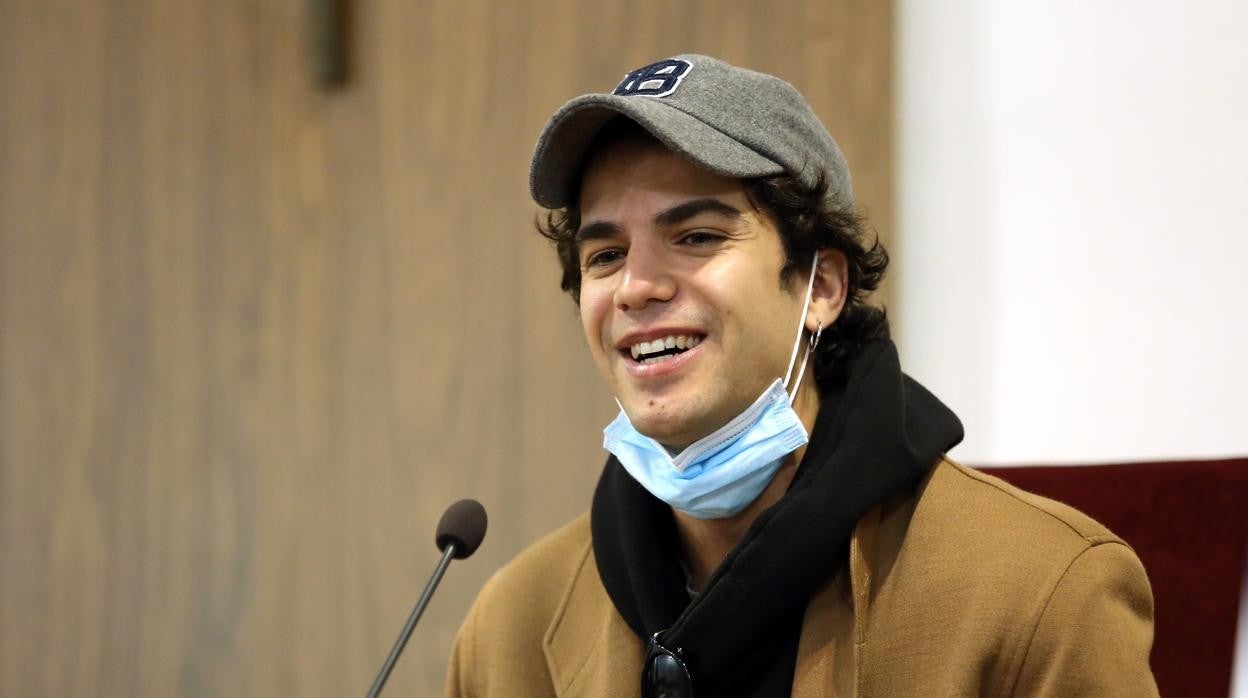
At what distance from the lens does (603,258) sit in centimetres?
183

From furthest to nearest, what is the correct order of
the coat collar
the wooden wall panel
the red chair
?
the wooden wall panel
the red chair
the coat collar

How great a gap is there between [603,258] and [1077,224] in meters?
0.88

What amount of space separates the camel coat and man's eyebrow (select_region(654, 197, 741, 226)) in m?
0.41

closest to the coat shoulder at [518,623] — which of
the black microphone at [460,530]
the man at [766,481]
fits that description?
the man at [766,481]

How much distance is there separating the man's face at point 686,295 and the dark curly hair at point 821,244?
22mm

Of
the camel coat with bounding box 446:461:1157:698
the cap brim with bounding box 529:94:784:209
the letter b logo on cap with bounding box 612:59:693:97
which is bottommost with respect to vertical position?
the camel coat with bounding box 446:461:1157:698

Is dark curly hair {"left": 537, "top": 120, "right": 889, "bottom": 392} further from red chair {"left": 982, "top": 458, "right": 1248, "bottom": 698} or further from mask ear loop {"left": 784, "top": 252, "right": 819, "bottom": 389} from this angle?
red chair {"left": 982, "top": 458, "right": 1248, "bottom": 698}

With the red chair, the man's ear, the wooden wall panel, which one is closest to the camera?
the red chair

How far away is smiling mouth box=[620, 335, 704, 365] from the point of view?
1.74m

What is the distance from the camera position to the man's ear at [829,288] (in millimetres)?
1873

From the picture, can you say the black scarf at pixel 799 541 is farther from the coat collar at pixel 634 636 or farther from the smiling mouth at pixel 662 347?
the smiling mouth at pixel 662 347

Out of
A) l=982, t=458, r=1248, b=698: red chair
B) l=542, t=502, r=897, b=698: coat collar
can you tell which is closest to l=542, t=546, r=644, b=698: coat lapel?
l=542, t=502, r=897, b=698: coat collar

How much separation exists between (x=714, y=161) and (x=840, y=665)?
602 mm

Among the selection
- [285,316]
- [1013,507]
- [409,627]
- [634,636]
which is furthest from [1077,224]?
[285,316]
